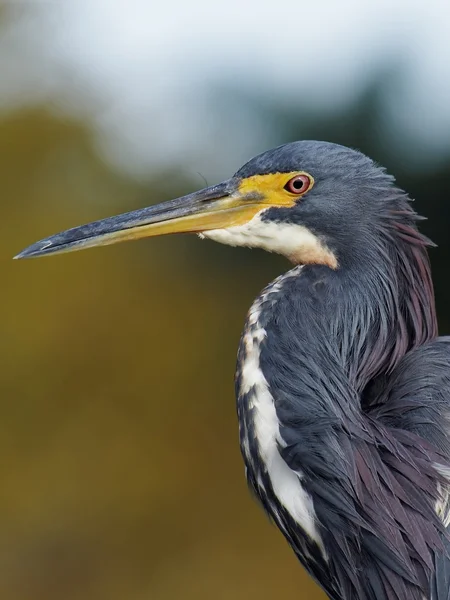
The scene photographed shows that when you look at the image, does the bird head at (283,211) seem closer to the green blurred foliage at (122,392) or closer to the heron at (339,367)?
the heron at (339,367)

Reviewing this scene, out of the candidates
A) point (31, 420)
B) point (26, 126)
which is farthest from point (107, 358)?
point (26, 126)

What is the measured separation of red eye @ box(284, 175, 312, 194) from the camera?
2395 mm

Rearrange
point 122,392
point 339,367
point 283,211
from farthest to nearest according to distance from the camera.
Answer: point 122,392 → point 283,211 → point 339,367

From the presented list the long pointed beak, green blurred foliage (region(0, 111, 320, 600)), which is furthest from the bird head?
green blurred foliage (region(0, 111, 320, 600))

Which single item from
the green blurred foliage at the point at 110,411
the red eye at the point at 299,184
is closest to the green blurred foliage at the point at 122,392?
the green blurred foliage at the point at 110,411

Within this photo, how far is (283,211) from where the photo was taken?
94.7 inches

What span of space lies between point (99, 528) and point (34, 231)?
10.5ft

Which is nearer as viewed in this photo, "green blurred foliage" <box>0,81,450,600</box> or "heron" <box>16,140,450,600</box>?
"heron" <box>16,140,450,600</box>

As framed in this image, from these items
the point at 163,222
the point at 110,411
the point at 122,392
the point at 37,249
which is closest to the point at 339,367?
the point at 163,222

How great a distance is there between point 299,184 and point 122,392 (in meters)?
6.58

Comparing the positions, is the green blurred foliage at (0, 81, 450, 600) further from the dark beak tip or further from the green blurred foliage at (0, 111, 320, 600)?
the dark beak tip

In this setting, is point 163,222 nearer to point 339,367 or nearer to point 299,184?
point 299,184

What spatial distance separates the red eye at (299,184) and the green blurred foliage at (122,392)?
233 inches

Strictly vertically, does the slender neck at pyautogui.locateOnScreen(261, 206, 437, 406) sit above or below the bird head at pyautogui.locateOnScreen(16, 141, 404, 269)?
below
